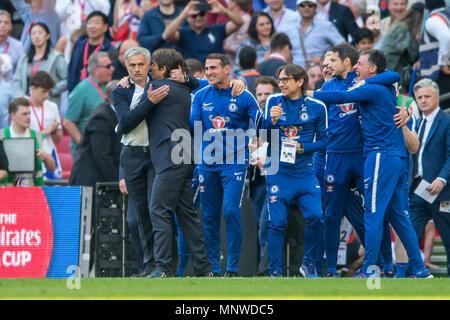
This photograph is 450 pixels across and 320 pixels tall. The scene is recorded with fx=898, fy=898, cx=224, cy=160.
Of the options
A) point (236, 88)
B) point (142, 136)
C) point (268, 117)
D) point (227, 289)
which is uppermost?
point (236, 88)

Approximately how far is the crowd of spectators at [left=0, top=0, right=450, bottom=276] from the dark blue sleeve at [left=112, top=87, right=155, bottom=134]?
2375 millimetres

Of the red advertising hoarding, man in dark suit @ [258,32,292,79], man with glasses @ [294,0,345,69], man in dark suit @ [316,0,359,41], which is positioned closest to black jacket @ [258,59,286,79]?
man in dark suit @ [258,32,292,79]

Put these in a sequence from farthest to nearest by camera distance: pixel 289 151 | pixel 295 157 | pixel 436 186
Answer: pixel 436 186, pixel 295 157, pixel 289 151

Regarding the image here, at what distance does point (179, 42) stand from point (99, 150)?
10.6 feet

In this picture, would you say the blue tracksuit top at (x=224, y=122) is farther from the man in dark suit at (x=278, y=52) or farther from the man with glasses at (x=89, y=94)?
the man with glasses at (x=89, y=94)

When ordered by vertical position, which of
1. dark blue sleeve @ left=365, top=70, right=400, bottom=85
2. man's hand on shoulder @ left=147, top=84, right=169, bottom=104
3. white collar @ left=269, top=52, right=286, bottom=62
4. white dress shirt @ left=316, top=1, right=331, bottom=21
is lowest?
man's hand on shoulder @ left=147, top=84, right=169, bottom=104

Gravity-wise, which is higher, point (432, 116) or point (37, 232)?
point (432, 116)

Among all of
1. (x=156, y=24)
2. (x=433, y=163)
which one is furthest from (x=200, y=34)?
(x=433, y=163)

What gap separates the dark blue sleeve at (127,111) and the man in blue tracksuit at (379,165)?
1.83 meters

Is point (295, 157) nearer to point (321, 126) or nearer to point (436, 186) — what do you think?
point (321, 126)

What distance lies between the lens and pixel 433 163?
11297mm

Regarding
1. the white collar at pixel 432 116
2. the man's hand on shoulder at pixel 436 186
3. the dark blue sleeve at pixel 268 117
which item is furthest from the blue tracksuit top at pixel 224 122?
the white collar at pixel 432 116

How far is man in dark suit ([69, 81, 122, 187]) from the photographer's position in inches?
466

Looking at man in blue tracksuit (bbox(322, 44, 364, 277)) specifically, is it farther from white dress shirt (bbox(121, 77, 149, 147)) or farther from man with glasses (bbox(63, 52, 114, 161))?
man with glasses (bbox(63, 52, 114, 161))
